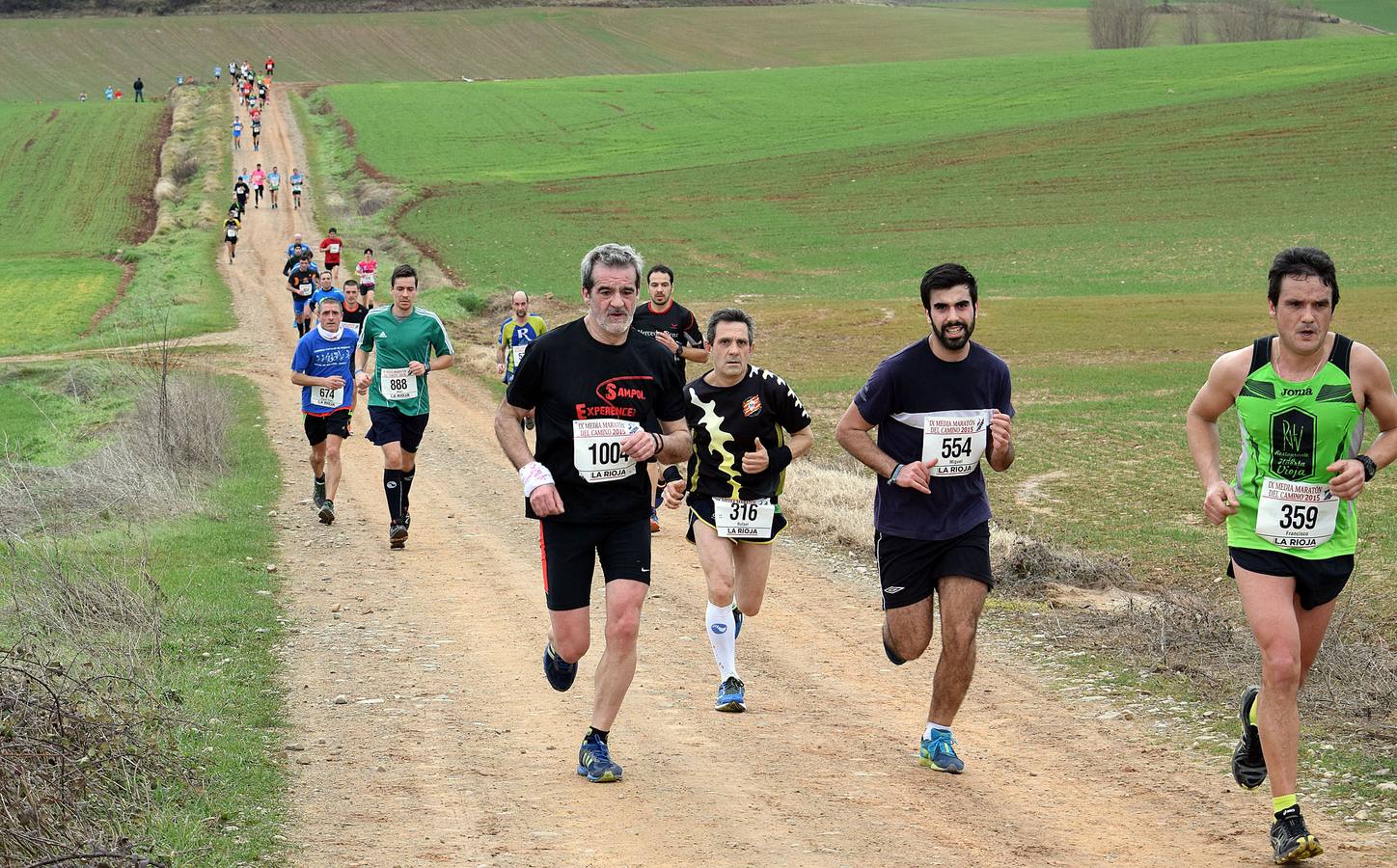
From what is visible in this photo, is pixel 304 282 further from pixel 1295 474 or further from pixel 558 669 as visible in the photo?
pixel 1295 474

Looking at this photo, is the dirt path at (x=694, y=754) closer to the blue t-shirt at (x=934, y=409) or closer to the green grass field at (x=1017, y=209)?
the blue t-shirt at (x=934, y=409)

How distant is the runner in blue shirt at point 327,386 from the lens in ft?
47.3

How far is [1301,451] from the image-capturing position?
6.00 m

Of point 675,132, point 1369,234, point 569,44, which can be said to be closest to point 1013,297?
point 1369,234

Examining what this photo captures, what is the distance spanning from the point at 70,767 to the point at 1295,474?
497 cm

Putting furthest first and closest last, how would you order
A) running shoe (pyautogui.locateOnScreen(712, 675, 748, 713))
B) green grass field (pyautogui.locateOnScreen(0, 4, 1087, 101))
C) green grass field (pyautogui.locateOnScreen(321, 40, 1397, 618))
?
green grass field (pyautogui.locateOnScreen(0, 4, 1087, 101))
green grass field (pyautogui.locateOnScreen(321, 40, 1397, 618))
running shoe (pyautogui.locateOnScreen(712, 675, 748, 713))

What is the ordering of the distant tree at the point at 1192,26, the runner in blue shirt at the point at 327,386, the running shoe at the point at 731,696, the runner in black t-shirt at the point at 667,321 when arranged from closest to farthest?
the running shoe at the point at 731,696
the runner in black t-shirt at the point at 667,321
the runner in blue shirt at the point at 327,386
the distant tree at the point at 1192,26

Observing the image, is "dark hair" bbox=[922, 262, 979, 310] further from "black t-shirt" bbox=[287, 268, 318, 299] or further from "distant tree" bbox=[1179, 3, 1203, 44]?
"distant tree" bbox=[1179, 3, 1203, 44]

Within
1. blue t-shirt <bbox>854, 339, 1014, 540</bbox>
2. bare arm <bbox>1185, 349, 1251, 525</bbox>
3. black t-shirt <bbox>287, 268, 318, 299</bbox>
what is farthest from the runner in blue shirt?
black t-shirt <bbox>287, 268, 318, 299</bbox>

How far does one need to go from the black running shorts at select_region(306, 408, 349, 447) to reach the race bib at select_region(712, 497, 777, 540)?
6.93 metres

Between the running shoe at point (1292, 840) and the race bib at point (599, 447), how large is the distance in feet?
10.1

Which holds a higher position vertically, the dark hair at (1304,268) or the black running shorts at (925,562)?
the dark hair at (1304,268)

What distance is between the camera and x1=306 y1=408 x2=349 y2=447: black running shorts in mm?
14484

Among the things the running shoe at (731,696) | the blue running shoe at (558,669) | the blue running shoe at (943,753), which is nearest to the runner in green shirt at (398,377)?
the running shoe at (731,696)
